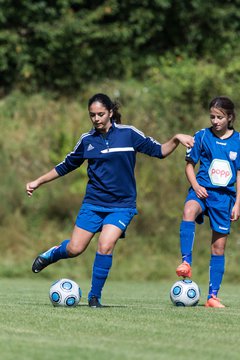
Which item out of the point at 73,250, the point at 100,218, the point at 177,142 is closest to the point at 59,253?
the point at 73,250

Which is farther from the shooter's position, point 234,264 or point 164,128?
point 164,128

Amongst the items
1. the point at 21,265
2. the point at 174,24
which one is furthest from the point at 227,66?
the point at 21,265

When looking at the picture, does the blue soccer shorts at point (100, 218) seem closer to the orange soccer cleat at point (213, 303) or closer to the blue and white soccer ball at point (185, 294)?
the blue and white soccer ball at point (185, 294)

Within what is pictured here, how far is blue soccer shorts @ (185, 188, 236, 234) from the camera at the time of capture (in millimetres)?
9695

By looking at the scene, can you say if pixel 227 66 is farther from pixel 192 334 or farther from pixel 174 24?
pixel 192 334

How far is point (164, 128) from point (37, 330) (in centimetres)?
1455

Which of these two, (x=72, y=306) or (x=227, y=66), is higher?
(x=227, y=66)

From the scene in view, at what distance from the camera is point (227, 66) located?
75.2 feet

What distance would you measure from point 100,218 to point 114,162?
53 centimetres

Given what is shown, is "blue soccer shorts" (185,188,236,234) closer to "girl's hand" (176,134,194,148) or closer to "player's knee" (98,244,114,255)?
"girl's hand" (176,134,194,148)

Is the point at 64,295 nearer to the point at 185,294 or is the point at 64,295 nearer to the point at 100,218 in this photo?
the point at 100,218

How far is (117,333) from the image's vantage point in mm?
7008

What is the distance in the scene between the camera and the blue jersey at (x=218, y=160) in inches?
381

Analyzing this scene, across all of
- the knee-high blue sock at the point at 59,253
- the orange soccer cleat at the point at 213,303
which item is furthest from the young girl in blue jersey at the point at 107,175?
the orange soccer cleat at the point at 213,303
